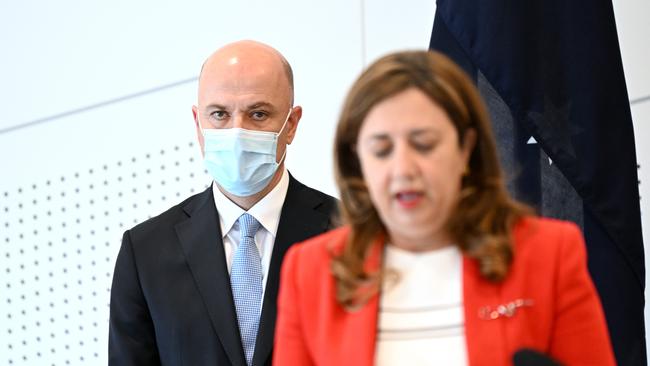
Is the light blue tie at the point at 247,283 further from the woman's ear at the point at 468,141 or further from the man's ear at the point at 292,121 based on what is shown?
the woman's ear at the point at 468,141

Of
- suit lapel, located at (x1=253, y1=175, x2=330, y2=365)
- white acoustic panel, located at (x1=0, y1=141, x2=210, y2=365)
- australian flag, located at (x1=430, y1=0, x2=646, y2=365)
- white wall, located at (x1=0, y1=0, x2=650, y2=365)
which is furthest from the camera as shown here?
white acoustic panel, located at (x1=0, y1=141, x2=210, y2=365)

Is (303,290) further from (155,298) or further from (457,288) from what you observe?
(155,298)

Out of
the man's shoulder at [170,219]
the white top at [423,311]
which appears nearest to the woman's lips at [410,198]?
the white top at [423,311]

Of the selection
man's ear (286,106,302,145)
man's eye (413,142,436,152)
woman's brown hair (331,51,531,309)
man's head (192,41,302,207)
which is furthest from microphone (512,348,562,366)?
man's ear (286,106,302,145)

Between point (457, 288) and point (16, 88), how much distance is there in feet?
12.3

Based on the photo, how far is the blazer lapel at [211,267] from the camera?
2.16 metres

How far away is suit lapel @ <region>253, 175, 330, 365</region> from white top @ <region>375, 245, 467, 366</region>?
2.95 ft

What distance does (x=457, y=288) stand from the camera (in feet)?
4.09

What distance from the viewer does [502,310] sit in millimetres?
1213

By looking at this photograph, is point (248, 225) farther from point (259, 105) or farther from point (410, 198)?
point (410, 198)

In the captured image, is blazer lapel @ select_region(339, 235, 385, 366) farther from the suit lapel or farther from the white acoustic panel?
the white acoustic panel

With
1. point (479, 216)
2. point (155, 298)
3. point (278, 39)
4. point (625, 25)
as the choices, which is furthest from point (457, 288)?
point (278, 39)

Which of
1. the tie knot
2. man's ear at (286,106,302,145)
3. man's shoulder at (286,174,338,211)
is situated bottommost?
the tie knot

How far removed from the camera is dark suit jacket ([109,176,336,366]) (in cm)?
217
